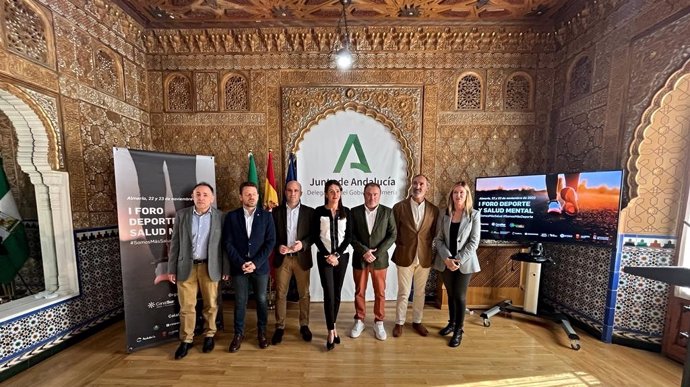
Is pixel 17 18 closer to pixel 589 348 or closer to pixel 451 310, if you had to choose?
pixel 451 310

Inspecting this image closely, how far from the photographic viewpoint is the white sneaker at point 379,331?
2871 mm

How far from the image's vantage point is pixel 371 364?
2.48 meters

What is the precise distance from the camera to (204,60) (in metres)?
3.87

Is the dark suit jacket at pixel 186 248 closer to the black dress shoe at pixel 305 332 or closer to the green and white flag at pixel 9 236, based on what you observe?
the black dress shoe at pixel 305 332

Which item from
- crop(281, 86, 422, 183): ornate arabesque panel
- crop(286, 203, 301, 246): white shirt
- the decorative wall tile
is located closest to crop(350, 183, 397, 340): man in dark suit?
crop(286, 203, 301, 246): white shirt

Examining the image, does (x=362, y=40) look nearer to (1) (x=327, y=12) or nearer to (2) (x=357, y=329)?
(1) (x=327, y=12)

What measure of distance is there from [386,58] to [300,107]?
1.50 m

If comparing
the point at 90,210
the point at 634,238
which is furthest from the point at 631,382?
the point at 90,210

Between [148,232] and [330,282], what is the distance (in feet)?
6.77

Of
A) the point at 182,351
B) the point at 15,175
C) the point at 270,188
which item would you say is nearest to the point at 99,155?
the point at 15,175

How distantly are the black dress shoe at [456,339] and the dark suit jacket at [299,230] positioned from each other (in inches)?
70.9

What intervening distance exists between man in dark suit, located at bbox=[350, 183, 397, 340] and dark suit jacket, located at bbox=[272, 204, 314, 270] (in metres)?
0.51

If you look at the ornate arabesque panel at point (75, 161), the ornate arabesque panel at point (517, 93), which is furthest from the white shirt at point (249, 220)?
the ornate arabesque panel at point (517, 93)

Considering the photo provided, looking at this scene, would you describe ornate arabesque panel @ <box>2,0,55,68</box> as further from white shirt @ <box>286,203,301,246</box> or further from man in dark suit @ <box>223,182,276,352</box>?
white shirt @ <box>286,203,301,246</box>
